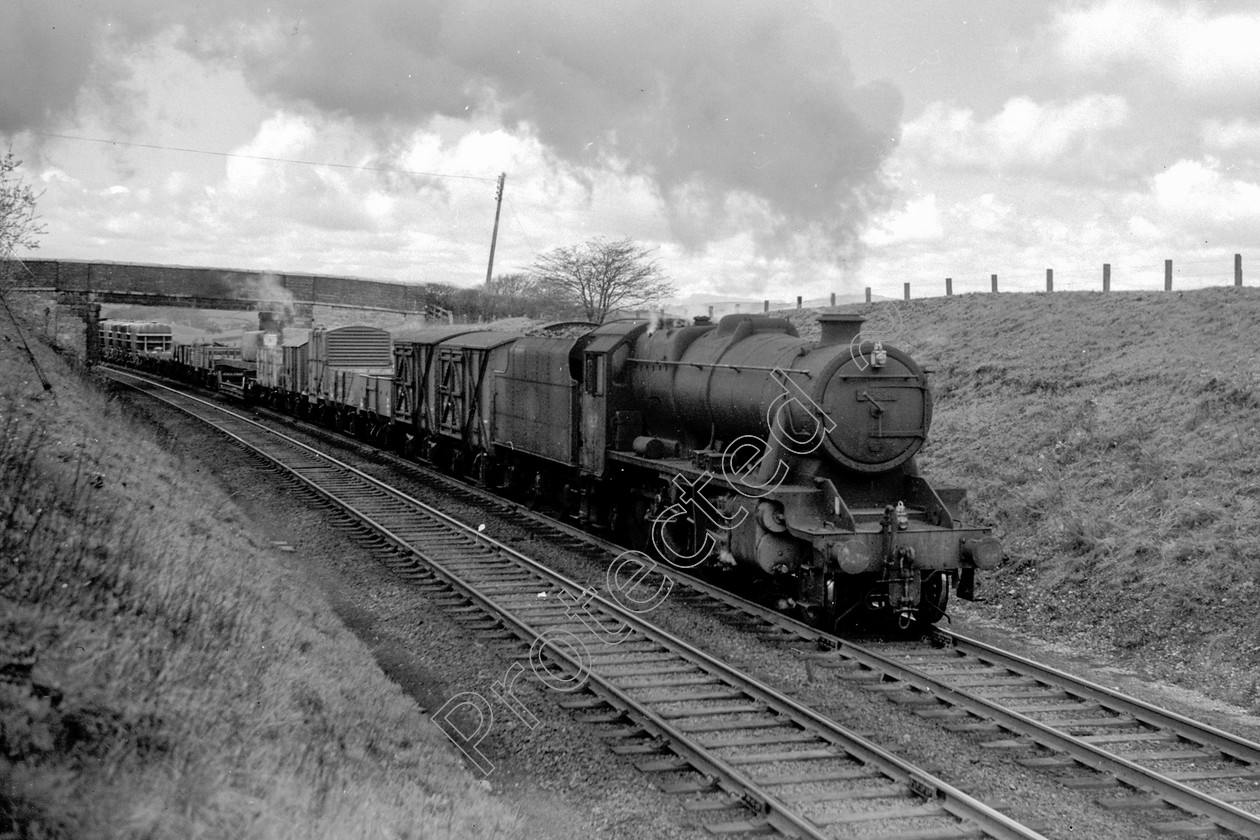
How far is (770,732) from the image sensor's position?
8.01 m

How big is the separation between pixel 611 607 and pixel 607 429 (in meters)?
3.29

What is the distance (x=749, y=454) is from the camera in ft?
39.4

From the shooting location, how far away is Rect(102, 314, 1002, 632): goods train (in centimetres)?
1055

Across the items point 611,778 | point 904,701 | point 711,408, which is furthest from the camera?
point 711,408

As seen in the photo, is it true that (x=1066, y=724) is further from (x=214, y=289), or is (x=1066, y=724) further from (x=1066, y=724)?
(x=214, y=289)

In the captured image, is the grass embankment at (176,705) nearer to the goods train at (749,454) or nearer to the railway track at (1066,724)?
the railway track at (1066,724)

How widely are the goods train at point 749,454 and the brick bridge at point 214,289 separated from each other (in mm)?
37413

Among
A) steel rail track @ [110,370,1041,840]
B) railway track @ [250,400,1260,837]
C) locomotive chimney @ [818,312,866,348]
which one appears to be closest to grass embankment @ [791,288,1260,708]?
railway track @ [250,400,1260,837]

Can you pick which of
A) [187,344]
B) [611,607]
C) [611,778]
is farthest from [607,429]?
[187,344]

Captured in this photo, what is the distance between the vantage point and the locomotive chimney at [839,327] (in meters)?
11.1

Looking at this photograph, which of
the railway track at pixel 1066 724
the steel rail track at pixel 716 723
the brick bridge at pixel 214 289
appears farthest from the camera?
the brick bridge at pixel 214 289

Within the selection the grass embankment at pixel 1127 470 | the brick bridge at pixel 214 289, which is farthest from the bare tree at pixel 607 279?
the brick bridge at pixel 214 289

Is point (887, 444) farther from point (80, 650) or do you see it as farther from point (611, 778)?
point (80, 650)

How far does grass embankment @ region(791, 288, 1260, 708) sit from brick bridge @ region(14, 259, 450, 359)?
37.2 meters
